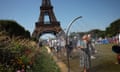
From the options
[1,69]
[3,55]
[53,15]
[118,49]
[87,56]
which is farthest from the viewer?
[53,15]

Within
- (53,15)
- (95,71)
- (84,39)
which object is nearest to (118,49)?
(95,71)

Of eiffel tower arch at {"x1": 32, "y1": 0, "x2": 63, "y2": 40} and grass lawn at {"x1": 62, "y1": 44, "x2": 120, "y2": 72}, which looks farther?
eiffel tower arch at {"x1": 32, "y1": 0, "x2": 63, "y2": 40}

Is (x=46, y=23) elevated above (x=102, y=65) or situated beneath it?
elevated above

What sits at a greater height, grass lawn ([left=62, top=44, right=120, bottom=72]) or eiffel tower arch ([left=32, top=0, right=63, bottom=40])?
eiffel tower arch ([left=32, top=0, right=63, bottom=40])

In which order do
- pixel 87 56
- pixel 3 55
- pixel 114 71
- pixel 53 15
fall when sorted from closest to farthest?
1. pixel 3 55
2. pixel 87 56
3. pixel 114 71
4. pixel 53 15

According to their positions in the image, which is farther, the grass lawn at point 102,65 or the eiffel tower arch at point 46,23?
the eiffel tower arch at point 46,23

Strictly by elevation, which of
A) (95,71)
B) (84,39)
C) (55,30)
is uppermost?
(55,30)

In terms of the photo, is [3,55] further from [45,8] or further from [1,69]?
[45,8]

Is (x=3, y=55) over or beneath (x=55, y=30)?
beneath

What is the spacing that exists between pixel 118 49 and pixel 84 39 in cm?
250

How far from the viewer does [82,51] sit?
39.5ft

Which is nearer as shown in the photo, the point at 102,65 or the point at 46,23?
the point at 102,65

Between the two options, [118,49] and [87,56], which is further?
[118,49]

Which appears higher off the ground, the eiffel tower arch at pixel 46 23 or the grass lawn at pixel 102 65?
the eiffel tower arch at pixel 46 23
